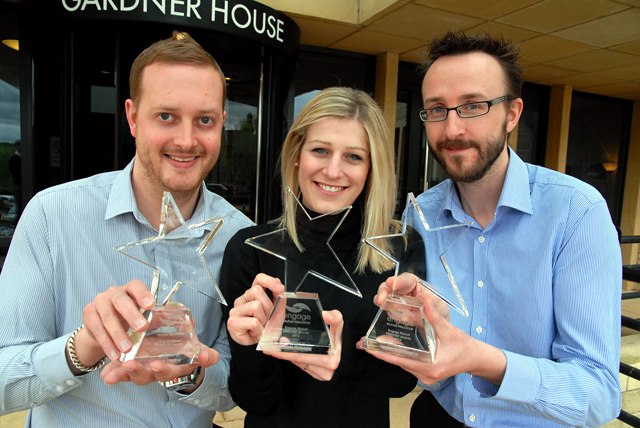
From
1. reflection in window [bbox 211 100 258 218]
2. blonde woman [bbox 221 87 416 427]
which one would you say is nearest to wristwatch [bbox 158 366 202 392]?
blonde woman [bbox 221 87 416 427]

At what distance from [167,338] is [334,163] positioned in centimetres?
86

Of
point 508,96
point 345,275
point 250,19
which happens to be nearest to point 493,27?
point 250,19

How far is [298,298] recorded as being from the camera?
1.45m

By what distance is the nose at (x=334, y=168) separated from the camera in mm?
1659

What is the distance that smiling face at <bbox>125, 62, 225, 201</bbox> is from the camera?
153cm

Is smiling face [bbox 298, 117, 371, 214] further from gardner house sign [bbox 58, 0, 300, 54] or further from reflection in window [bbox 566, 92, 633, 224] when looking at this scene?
reflection in window [bbox 566, 92, 633, 224]

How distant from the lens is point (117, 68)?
4117 millimetres

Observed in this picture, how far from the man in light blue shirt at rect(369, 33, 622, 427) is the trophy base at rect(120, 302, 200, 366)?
0.61m

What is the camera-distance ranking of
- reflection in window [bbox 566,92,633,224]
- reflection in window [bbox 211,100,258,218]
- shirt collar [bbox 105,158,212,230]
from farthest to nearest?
1. reflection in window [bbox 566,92,633,224]
2. reflection in window [bbox 211,100,258,218]
3. shirt collar [bbox 105,158,212,230]

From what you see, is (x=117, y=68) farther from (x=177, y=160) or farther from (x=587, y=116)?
(x=587, y=116)

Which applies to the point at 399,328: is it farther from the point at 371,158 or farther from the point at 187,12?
the point at 187,12

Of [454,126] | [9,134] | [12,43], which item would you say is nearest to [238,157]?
[9,134]

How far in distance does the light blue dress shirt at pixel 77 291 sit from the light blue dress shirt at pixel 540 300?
39.7 inches

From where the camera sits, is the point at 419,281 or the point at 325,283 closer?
the point at 419,281
